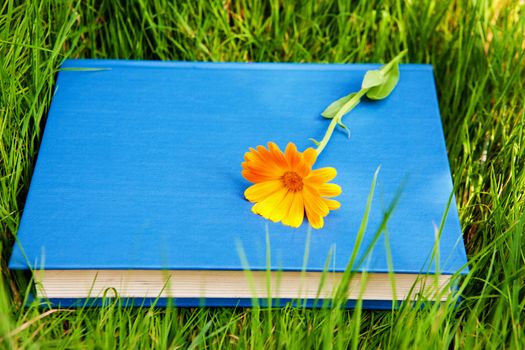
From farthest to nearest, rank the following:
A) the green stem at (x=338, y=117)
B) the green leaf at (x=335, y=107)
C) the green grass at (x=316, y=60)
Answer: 1. the green leaf at (x=335, y=107)
2. the green stem at (x=338, y=117)
3. the green grass at (x=316, y=60)

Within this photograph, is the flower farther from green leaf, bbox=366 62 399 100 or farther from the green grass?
green leaf, bbox=366 62 399 100

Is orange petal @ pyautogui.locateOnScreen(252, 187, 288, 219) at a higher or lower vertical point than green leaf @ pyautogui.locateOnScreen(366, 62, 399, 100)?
lower

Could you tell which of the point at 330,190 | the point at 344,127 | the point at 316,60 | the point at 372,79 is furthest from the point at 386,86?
the point at 330,190

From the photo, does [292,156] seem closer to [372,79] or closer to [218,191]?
[218,191]

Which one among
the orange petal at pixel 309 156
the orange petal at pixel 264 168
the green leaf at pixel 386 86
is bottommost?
the orange petal at pixel 264 168

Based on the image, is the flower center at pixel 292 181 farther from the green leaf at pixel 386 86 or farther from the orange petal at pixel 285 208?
the green leaf at pixel 386 86

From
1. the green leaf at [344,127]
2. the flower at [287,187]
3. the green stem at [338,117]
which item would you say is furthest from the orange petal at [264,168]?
the green leaf at [344,127]

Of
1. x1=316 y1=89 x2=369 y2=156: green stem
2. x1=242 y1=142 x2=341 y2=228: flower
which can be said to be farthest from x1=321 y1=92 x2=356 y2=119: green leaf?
x1=242 y1=142 x2=341 y2=228: flower
